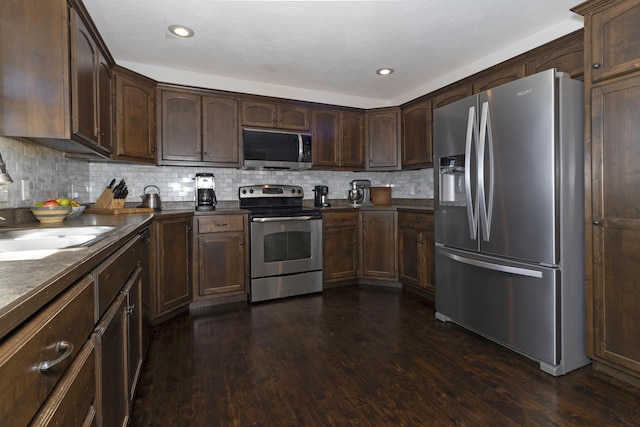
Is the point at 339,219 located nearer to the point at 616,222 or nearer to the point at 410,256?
the point at 410,256

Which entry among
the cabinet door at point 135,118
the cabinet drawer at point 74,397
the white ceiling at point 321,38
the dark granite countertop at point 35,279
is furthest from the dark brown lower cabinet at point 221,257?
the cabinet drawer at point 74,397

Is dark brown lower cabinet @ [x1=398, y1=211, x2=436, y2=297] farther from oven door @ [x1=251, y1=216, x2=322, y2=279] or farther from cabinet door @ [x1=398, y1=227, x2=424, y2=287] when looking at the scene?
oven door @ [x1=251, y1=216, x2=322, y2=279]

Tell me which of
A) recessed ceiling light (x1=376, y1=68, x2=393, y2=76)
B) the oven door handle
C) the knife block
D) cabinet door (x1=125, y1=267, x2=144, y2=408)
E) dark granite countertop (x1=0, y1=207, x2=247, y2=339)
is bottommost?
cabinet door (x1=125, y1=267, x2=144, y2=408)

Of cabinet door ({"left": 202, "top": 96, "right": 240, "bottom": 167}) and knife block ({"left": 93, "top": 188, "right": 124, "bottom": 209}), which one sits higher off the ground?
cabinet door ({"left": 202, "top": 96, "right": 240, "bottom": 167})

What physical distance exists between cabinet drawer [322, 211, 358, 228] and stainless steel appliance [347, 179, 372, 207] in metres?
0.41

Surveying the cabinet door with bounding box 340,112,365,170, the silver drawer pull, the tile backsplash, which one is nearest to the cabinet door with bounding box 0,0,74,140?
the tile backsplash

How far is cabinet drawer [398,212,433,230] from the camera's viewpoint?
130 inches

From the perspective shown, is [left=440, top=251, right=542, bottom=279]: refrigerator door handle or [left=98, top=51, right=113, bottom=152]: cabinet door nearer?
[left=440, top=251, right=542, bottom=279]: refrigerator door handle

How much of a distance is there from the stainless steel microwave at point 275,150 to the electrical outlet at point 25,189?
1866 millimetres

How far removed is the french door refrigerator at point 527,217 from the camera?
1.93 m

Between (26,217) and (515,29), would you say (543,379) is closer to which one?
(515,29)

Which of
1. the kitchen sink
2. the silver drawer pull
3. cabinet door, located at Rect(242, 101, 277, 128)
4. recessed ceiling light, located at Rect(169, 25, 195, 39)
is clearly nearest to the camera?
the silver drawer pull

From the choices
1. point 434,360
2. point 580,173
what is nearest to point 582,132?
point 580,173

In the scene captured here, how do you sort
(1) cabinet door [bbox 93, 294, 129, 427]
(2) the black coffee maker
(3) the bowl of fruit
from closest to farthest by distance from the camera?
(1) cabinet door [bbox 93, 294, 129, 427] → (3) the bowl of fruit → (2) the black coffee maker
